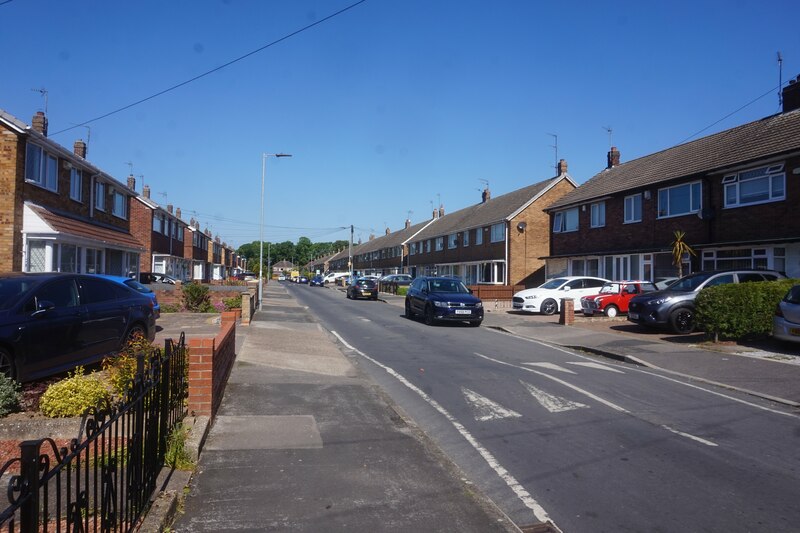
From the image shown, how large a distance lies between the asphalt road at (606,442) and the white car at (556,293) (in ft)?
42.4

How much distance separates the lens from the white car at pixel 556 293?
25.1 metres

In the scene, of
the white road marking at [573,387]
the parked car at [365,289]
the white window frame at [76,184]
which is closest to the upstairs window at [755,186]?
the white road marking at [573,387]

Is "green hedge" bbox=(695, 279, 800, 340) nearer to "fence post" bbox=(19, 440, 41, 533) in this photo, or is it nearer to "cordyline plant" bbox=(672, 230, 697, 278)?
"cordyline plant" bbox=(672, 230, 697, 278)

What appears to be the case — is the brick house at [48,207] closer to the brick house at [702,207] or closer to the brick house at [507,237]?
the brick house at [702,207]

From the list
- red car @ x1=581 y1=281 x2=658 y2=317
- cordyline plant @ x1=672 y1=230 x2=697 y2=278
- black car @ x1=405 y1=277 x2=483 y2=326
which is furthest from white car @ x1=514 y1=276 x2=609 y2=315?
Result: black car @ x1=405 y1=277 x2=483 y2=326

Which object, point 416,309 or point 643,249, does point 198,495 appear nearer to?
point 416,309

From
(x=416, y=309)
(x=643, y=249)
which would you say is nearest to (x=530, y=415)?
(x=416, y=309)

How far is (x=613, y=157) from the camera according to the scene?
3472 centimetres

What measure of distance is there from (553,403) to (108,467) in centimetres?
650

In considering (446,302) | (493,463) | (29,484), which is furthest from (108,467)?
(446,302)

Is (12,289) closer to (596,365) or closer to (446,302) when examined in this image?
(596,365)

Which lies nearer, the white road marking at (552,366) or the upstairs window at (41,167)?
the white road marking at (552,366)

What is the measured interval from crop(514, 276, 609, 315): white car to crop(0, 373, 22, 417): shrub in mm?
21583

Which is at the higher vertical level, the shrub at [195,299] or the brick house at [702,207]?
the brick house at [702,207]
